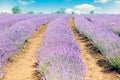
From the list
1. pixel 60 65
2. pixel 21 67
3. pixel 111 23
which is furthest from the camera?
pixel 111 23

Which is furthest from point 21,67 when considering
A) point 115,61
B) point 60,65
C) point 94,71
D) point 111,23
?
point 111,23

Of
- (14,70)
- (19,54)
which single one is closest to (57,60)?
(14,70)

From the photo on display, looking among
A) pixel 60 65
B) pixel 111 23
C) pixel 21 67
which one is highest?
pixel 60 65

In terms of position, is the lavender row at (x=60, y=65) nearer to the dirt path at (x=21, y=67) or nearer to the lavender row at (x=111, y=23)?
the dirt path at (x=21, y=67)

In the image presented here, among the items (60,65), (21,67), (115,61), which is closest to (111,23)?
(115,61)

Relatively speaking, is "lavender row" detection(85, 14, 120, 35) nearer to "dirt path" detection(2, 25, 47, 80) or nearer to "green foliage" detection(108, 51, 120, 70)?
"dirt path" detection(2, 25, 47, 80)

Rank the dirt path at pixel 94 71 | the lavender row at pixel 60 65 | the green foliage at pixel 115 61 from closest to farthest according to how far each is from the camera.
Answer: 1. the lavender row at pixel 60 65
2. the dirt path at pixel 94 71
3. the green foliage at pixel 115 61

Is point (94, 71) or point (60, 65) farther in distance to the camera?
point (94, 71)

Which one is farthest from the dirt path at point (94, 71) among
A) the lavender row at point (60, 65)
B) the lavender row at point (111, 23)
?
the lavender row at point (111, 23)

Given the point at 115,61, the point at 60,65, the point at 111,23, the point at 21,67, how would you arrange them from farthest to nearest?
1. the point at 111,23
2. the point at 21,67
3. the point at 115,61
4. the point at 60,65

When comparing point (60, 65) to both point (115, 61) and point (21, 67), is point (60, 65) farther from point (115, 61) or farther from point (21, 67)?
point (21, 67)

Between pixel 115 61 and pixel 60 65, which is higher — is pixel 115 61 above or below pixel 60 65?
below

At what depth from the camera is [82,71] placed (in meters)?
4.07

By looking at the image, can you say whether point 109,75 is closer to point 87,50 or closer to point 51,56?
point 51,56
